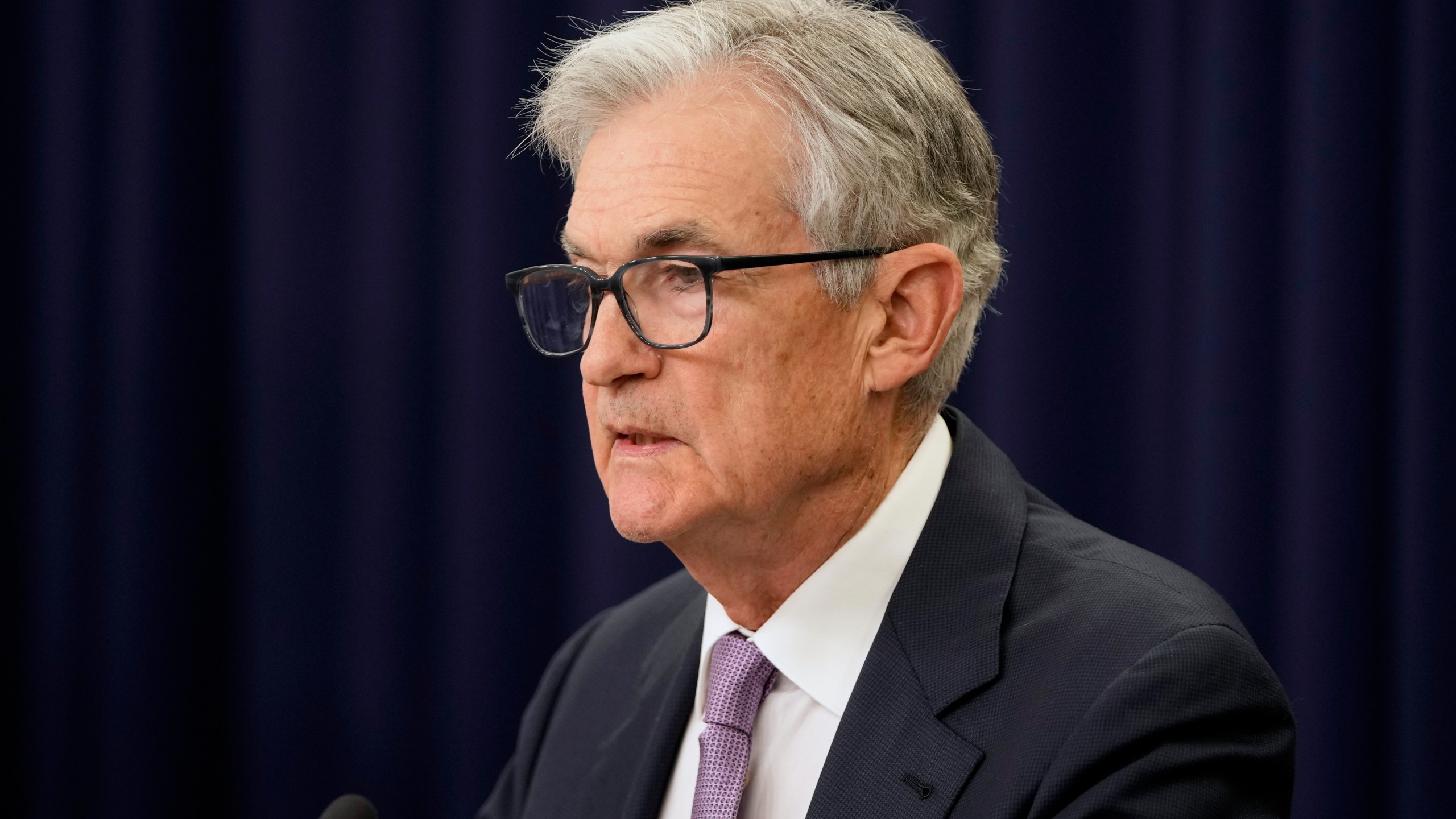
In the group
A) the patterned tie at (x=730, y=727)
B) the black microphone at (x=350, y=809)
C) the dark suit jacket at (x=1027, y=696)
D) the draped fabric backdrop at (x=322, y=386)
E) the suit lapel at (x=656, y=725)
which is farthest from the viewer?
the draped fabric backdrop at (x=322, y=386)

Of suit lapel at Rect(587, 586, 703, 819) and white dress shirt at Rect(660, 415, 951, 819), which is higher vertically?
white dress shirt at Rect(660, 415, 951, 819)

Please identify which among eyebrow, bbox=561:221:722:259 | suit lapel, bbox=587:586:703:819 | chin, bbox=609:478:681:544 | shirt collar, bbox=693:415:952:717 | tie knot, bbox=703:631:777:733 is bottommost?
suit lapel, bbox=587:586:703:819

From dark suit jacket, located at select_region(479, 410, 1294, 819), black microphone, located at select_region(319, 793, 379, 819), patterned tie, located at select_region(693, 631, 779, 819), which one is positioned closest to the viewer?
dark suit jacket, located at select_region(479, 410, 1294, 819)

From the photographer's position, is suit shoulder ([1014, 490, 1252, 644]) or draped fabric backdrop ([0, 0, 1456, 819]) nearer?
suit shoulder ([1014, 490, 1252, 644])

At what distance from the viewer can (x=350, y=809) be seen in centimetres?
116

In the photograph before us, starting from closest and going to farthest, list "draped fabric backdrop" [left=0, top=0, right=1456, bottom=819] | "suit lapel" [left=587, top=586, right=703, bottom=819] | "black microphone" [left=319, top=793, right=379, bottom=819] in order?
"black microphone" [left=319, top=793, right=379, bottom=819] → "suit lapel" [left=587, top=586, right=703, bottom=819] → "draped fabric backdrop" [left=0, top=0, right=1456, bottom=819]

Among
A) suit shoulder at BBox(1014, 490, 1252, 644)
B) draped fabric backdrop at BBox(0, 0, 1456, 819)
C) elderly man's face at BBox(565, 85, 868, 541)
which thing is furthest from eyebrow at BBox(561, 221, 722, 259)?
draped fabric backdrop at BBox(0, 0, 1456, 819)

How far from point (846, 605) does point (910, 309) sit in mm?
322

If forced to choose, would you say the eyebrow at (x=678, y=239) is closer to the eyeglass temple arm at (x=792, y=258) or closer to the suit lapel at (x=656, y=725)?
the eyeglass temple arm at (x=792, y=258)

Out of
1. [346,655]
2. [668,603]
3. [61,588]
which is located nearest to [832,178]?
[668,603]

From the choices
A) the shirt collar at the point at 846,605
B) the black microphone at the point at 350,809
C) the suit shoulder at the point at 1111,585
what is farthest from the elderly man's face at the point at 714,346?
the black microphone at the point at 350,809

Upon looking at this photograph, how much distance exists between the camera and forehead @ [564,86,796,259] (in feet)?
3.94

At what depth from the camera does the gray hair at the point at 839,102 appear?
4.06 ft

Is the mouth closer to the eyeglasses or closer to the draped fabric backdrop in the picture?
the eyeglasses
